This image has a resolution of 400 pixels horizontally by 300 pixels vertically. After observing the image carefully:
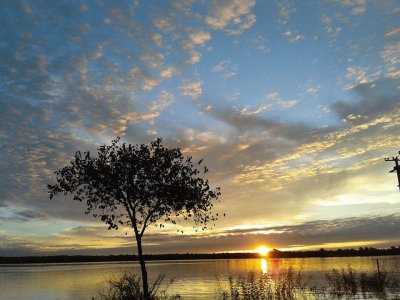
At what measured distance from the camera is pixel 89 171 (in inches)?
1323

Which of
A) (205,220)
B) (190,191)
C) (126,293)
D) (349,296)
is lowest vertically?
(349,296)

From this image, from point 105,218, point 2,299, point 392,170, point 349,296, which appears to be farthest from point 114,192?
point 2,299

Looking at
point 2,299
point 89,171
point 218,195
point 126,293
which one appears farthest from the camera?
point 2,299

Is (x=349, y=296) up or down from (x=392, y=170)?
down

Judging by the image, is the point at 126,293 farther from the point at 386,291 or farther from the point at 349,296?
the point at 386,291

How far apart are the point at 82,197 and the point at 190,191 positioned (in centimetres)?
895

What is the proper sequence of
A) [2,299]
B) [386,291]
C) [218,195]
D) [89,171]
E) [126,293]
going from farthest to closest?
[2,299] → [386,291] → [218,195] → [89,171] → [126,293]

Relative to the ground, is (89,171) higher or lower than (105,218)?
higher

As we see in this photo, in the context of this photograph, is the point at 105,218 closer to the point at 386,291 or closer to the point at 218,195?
the point at 218,195

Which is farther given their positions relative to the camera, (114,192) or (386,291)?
(386,291)

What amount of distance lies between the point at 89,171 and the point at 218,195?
36.3ft

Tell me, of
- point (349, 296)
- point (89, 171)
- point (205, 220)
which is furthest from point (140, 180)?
point (349, 296)

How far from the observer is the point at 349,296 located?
44656 mm

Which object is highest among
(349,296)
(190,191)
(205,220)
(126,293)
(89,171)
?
(89,171)
